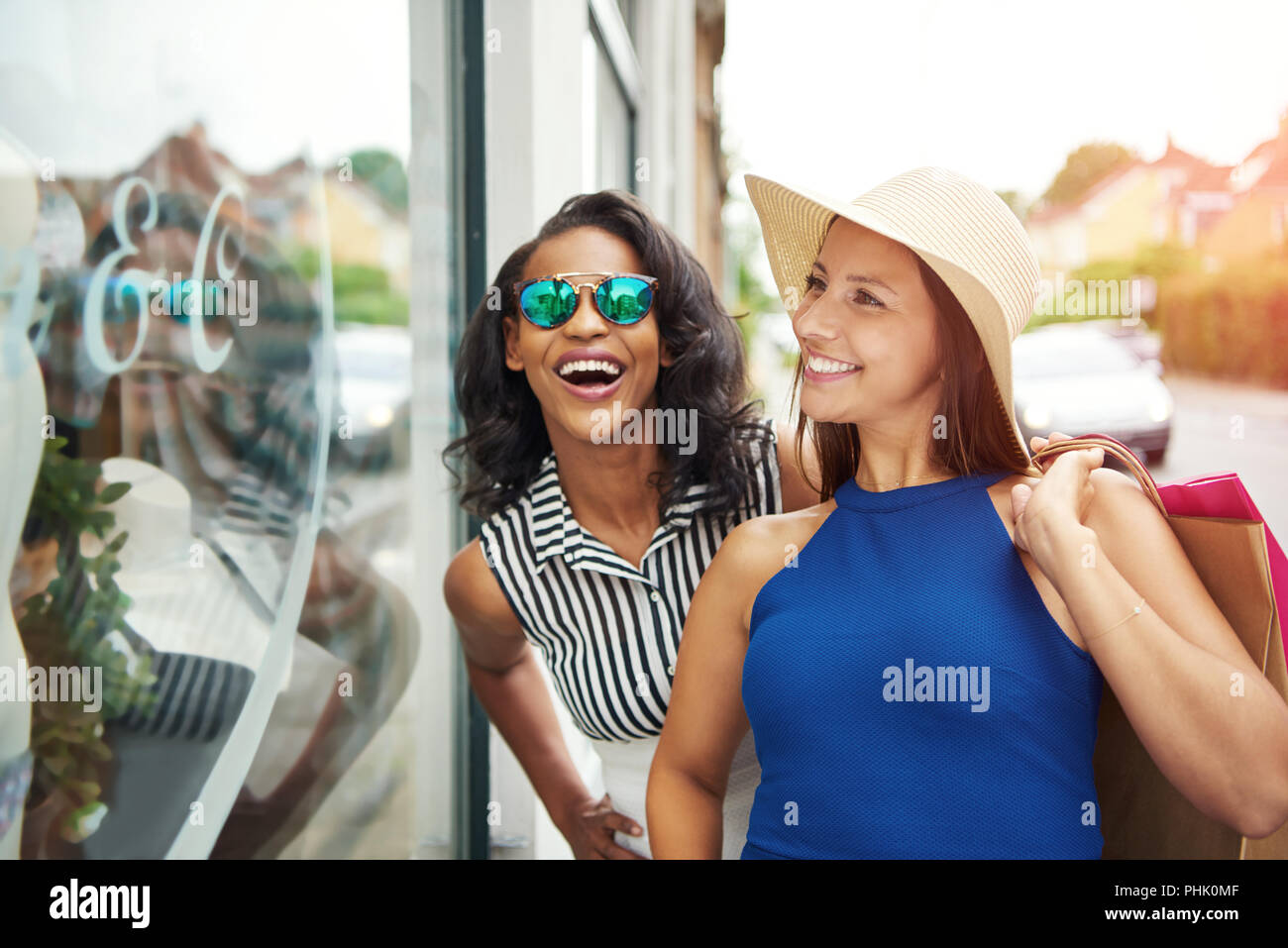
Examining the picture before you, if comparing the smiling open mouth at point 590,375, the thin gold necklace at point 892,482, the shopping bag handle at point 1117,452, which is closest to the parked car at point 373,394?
the smiling open mouth at point 590,375

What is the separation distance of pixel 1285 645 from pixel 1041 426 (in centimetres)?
360

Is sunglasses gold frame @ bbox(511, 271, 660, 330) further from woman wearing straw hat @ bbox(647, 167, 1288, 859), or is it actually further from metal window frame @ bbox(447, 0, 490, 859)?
metal window frame @ bbox(447, 0, 490, 859)

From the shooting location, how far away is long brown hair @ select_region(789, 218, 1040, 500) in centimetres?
125

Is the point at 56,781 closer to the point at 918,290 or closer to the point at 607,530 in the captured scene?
the point at 607,530

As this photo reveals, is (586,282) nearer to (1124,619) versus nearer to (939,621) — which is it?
(939,621)

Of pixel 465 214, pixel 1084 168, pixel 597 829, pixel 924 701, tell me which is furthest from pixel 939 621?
pixel 1084 168

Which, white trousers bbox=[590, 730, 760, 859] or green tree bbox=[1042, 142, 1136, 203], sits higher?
green tree bbox=[1042, 142, 1136, 203]

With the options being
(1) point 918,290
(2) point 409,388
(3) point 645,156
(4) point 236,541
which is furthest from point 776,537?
(3) point 645,156

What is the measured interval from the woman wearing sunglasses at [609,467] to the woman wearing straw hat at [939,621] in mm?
357

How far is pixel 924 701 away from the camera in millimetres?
1132

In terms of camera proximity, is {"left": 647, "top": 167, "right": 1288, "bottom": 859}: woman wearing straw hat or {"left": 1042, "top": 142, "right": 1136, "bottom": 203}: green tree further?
{"left": 1042, "top": 142, "right": 1136, "bottom": 203}: green tree

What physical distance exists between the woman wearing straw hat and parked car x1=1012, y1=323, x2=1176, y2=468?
3307 millimetres

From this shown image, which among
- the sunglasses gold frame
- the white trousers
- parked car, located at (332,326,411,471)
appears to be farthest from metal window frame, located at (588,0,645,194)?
the white trousers

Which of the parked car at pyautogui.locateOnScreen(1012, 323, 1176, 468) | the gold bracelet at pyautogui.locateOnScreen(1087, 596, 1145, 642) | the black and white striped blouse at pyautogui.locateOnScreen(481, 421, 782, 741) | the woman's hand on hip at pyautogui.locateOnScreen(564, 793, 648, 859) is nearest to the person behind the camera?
the gold bracelet at pyautogui.locateOnScreen(1087, 596, 1145, 642)
